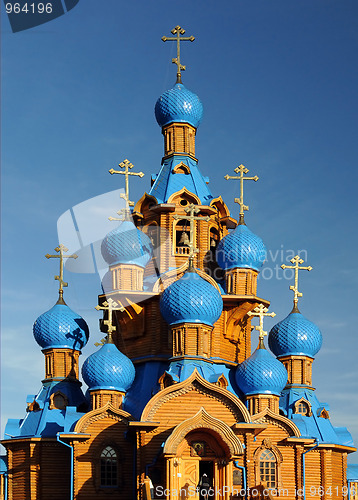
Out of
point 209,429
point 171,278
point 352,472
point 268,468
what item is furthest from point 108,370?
point 352,472

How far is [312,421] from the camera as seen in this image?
94.8 ft

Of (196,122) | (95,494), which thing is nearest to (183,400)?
Result: (95,494)

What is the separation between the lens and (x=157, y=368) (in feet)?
92.0

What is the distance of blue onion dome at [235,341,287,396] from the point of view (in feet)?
88.9

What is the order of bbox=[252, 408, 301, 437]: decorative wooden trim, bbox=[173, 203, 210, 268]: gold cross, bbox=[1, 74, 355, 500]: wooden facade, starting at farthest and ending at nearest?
bbox=[173, 203, 210, 268]: gold cross
bbox=[252, 408, 301, 437]: decorative wooden trim
bbox=[1, 74, 355, 500]: wooden facade

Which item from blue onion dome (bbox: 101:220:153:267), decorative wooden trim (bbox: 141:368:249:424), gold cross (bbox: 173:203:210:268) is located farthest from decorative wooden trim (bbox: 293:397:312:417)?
blue onion dome (bbox: 101:220:153:267)

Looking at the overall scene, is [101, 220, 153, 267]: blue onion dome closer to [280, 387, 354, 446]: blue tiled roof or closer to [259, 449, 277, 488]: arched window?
[280, 387, 354, 446]: blue tiled roof

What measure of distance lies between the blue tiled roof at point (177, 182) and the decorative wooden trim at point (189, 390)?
6276 mm

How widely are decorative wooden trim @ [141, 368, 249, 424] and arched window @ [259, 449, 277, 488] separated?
1823mm

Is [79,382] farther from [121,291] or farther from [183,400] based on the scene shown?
[183,400]

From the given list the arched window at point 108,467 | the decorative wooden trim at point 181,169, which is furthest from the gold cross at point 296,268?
the arched window at point 108,467

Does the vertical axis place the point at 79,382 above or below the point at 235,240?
below

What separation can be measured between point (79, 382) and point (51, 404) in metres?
1.25

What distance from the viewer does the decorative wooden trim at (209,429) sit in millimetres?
24531
